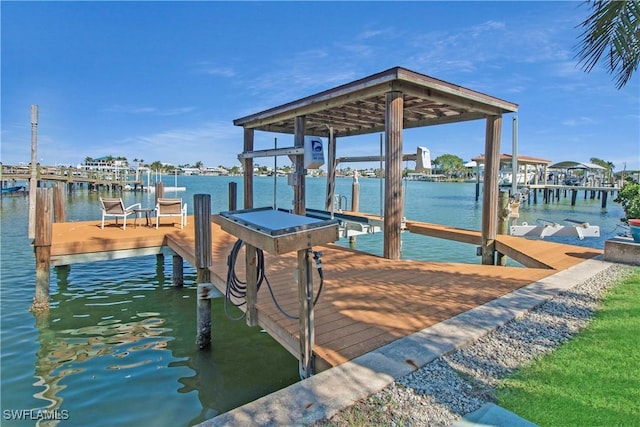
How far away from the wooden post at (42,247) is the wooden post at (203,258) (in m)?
3.42

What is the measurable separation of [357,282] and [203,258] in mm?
2046

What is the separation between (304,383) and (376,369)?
1.72 feet

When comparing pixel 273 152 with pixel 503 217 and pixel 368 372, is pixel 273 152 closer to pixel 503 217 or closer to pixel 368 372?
pixel 503 217

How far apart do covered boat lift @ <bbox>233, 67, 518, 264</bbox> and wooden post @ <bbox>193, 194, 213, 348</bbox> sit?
9.24 ft

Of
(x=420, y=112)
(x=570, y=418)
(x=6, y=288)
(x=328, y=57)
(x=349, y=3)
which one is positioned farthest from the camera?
(x=328, y=57)

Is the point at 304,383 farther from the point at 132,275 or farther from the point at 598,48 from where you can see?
the point at 132,275

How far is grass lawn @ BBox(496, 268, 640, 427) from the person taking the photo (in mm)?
2051

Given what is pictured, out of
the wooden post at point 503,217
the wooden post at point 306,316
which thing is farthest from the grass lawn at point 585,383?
the wooden post at point 503,217

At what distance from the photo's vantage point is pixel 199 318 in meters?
4.75

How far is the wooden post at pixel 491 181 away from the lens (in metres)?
7.05

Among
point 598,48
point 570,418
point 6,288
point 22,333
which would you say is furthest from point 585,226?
point 6,288

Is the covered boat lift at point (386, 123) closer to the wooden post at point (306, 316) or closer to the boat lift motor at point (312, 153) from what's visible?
the wooden post at point (306, 316)

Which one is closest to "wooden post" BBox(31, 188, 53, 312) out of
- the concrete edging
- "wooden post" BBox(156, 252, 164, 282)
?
"wooden post" BBox(156, 252, 164, 282)

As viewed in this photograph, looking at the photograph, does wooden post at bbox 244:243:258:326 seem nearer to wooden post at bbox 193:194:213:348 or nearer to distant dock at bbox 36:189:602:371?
distant dock at bbox 36:189:602:371
